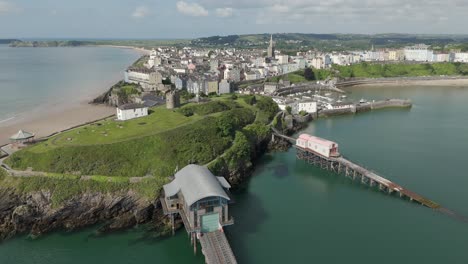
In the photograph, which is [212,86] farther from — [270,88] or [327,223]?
[327,223]

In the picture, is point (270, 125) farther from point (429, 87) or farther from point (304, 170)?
point (429, 87)

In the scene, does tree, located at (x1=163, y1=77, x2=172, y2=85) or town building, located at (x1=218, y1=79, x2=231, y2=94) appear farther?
tree, located at (x1=163, y1=77, x2=172, y2=85)

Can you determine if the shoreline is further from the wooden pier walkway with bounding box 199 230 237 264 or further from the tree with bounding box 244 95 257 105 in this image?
the wooden pier walkway with bounding box 199 230 237 264

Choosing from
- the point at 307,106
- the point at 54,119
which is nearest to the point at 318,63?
the point at 307,106

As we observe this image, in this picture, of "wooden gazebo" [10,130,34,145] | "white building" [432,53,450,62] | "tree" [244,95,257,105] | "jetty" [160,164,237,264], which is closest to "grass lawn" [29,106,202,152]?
"wooden gazebo" [10,130,34,145]

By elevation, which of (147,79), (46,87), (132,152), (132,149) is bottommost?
(132,152)

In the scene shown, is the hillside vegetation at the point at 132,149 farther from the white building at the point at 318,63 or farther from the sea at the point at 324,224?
the white building at the point at 318,63
